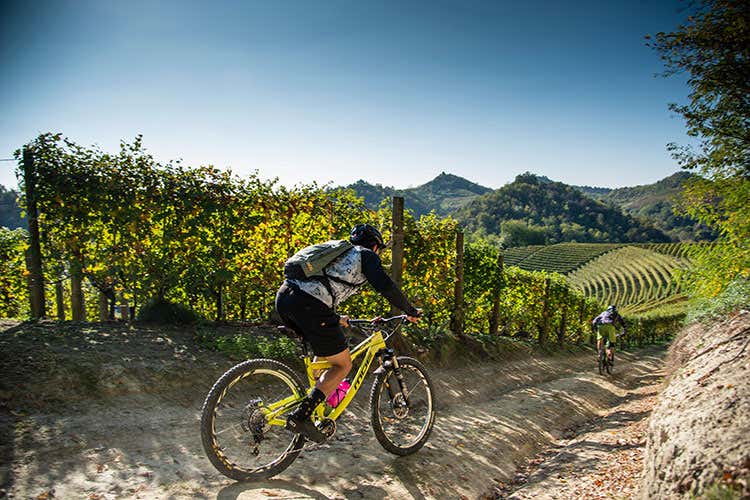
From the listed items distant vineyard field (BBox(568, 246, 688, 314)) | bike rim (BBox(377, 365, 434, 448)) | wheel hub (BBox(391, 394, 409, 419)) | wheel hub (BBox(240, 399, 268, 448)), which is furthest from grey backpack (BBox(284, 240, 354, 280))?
distant vineyard field (BBox(568, 246, 688, 314))

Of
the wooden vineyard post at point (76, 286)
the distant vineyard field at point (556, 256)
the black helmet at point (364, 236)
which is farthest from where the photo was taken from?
the distant vineyard field at point (556, 256)

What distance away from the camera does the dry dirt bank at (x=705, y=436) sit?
8.68 ft

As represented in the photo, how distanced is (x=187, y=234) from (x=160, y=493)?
16.8 ft

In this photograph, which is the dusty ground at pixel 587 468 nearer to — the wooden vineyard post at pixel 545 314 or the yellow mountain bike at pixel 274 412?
the yellow mountain bike at pixel 274 412

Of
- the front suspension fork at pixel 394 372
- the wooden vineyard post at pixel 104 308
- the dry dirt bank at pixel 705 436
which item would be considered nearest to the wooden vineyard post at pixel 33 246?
the wooden vineyard post at pixel 104 308

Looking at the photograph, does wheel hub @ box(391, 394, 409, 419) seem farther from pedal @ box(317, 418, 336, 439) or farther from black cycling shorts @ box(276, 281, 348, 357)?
black cycling shorts @ box(276, 281, 348, 357)

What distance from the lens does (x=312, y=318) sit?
12.6ft

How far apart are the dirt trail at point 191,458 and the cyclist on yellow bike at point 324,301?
2.01ft

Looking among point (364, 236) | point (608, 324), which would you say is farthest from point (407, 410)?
point (608, 324)

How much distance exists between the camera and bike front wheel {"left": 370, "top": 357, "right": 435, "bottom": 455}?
4555 millimetres

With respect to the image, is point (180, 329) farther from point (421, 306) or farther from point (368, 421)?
point (421, 306)

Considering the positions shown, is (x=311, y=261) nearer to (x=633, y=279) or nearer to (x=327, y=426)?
(x=327, y=426)

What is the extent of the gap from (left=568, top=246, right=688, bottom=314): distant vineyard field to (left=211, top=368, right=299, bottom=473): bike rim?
66250mm

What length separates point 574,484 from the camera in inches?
174
